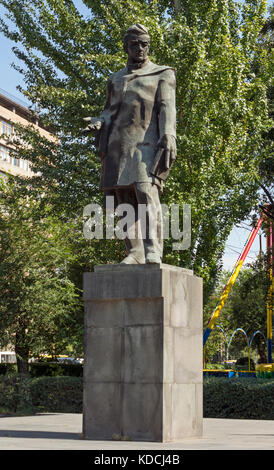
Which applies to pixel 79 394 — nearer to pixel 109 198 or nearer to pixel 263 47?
pixel 109 198

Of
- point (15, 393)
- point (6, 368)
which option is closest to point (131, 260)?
point (15, 393)

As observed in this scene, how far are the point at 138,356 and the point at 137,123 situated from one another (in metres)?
3.01

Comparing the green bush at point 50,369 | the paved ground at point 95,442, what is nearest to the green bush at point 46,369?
the green bush at point 50,369

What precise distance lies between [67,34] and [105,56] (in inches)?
126

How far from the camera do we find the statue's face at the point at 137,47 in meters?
10.2

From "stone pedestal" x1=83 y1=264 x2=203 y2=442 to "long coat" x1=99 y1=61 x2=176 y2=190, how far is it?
1.27 meters

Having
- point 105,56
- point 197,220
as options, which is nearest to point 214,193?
point 197,220

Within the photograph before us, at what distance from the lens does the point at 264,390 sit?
17797 mm

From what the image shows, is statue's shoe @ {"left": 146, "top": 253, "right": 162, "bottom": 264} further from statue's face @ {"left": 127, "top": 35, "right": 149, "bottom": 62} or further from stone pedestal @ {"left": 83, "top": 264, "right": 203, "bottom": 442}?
statue's face @ {"left": 127, "top": 35, "right": 149, "bottom": 62}

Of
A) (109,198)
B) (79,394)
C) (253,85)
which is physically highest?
(253,85)

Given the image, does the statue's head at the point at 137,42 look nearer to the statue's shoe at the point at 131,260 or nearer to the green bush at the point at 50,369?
the statue's shoe at the point at 131,260

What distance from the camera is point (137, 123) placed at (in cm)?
1009

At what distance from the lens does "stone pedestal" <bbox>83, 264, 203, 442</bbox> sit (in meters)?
9.23

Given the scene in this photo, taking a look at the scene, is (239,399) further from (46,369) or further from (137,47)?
(46,369)
